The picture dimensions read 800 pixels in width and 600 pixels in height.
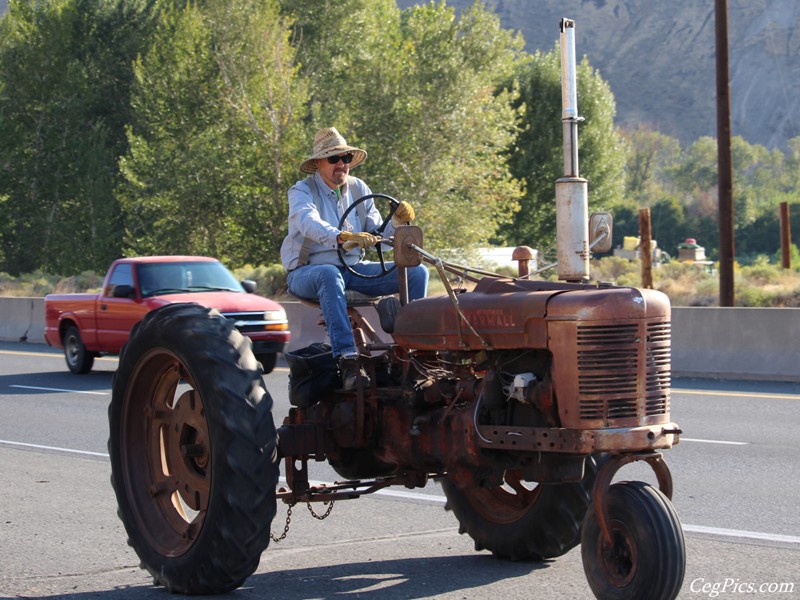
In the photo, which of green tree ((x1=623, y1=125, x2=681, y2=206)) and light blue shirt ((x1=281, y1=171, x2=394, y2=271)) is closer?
light blue shirt ((x1=281, y1=171, x2=394, y2=271))

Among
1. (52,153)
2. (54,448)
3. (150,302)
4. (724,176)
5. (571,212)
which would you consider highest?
(52,153)

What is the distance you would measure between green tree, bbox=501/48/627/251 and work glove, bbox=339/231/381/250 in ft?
166

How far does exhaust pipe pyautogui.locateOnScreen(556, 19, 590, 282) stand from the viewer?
608 cm

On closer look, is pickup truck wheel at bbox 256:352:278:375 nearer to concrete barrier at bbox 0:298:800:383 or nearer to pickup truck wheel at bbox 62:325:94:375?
concrete barrier at bbox 0:298:800:383

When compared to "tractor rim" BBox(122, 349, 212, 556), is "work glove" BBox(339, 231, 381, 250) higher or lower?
higher

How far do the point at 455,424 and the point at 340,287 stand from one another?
1114 millimetres

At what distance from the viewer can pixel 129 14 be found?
55531 millimetres

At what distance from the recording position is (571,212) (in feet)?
20.6

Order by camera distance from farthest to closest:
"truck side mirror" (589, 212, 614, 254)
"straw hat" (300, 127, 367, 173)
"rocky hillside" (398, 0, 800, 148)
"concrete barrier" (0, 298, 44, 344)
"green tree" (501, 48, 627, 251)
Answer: "rocky hillside" (398, 0, 800, 148)
"green tree" (501, 48, 627, 251)
"concrete barrier" (0, 298, 44, 344)
"straw hat" (300, 127, 367, 173)
"truck side mirror" (589, 212, 614, 254)

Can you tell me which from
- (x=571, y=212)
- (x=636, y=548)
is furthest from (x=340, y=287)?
(x=636, y=548)

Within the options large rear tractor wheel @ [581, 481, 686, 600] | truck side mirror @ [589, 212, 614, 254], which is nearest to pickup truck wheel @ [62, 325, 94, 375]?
truck side mirror @ [589, 212, 614, 254]

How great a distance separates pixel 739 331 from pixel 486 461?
12675 millimetres

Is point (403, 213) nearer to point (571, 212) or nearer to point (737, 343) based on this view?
point (571, 212)

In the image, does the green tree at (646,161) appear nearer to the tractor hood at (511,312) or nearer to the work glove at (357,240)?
the work glove at (357,240)
